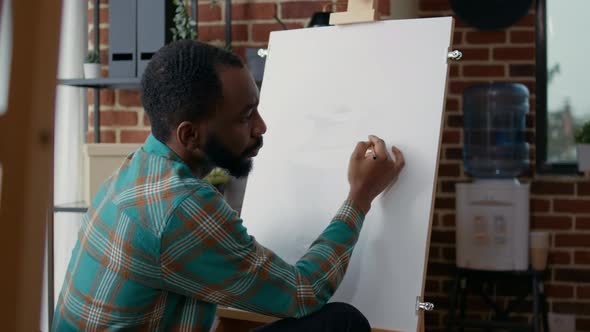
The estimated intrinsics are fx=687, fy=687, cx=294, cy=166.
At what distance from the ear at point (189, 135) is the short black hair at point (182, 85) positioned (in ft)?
0.04

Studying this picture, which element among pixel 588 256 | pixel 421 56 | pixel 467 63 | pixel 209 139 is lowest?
pixel 588 256

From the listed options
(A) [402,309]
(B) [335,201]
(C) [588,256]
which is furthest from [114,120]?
(C) [588,256]

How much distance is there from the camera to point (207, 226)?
3.92 ft

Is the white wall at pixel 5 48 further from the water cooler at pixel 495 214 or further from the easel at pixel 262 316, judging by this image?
the water cooler at pixel 495 214

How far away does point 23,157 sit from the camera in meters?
0.30

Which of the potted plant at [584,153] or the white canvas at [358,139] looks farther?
the potted plant at [584,153]

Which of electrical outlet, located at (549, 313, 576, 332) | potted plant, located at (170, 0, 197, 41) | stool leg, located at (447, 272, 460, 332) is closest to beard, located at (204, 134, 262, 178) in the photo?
potted plant, located at (170, 0, 197, 41)

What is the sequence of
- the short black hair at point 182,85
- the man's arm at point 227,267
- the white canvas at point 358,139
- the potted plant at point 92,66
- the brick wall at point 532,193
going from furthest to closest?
the brick wall at point 532,193, the potted plant at point 92,66, the white canvas at point 358,139, the short black hair at point 182,85, the man's arm at point 227,267

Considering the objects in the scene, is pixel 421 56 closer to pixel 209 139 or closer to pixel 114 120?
pixel 209 139

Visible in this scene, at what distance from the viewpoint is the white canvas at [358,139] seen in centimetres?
154

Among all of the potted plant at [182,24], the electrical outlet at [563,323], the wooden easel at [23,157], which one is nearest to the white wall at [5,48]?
the wooden easel at [23,157]

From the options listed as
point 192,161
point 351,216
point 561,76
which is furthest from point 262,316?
point 561,76

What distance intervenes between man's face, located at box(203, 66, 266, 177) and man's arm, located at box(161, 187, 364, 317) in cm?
15

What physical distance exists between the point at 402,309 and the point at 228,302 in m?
0.45
